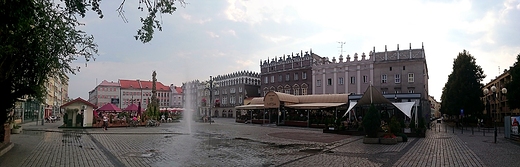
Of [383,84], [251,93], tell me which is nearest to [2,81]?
[383,84]

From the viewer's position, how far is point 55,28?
13.5 m

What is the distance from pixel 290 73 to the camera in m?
72.4

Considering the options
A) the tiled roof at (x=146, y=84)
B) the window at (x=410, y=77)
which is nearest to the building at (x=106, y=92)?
the tiled roof at (x=146, y=84)

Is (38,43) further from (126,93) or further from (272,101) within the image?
(126,93)

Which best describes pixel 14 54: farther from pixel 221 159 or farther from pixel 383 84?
pixel 383 84

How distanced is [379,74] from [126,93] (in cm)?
9667

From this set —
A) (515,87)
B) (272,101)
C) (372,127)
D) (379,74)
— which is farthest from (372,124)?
(379,74)

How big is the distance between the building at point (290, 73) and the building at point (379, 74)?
2436mm

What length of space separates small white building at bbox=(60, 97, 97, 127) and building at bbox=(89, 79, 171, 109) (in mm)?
84385

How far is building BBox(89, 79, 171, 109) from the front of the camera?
12088cm

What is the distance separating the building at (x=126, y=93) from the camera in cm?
12088

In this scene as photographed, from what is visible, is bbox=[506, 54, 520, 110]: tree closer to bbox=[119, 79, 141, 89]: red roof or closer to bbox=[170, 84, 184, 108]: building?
bbox=[170, 84, 184, 108]: building

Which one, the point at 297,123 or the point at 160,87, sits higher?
the point at 160,87

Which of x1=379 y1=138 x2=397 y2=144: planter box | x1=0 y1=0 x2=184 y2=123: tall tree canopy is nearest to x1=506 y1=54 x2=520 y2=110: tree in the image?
x1=379 y1=138 x2=397 y2=144: planter box
